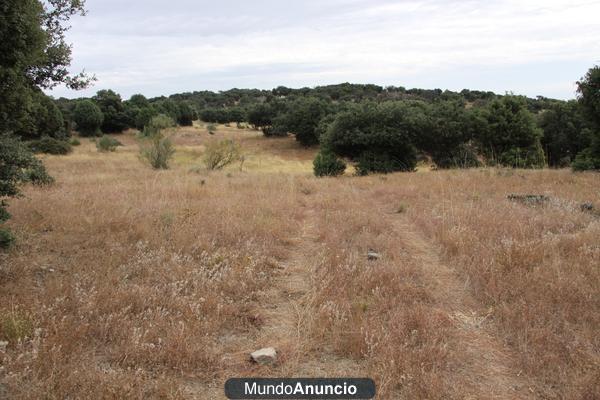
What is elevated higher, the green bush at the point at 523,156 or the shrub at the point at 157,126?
the shrub at the point at 157,126

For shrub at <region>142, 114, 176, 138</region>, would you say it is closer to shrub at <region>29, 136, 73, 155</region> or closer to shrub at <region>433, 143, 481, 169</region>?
shrub at <region>29, 136, 73, 155</region>

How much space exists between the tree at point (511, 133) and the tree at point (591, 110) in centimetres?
836

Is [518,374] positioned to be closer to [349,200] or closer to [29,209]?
[349,200]

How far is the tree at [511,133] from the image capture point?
26656 millimetres

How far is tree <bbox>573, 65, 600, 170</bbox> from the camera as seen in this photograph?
52.0ft

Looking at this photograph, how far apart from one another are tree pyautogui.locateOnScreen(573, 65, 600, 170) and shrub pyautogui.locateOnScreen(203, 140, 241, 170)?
20747 millimetres

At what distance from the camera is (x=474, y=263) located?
19.1ft

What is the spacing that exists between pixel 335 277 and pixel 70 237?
15.9 ft

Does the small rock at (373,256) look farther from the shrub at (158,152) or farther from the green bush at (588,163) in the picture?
the shrub at (158,152)

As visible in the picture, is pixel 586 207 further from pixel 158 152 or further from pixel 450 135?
pixel 158 152

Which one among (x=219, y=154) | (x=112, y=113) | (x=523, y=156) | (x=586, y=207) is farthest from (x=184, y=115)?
(x=586, y=207)

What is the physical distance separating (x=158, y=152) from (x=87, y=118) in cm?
3217

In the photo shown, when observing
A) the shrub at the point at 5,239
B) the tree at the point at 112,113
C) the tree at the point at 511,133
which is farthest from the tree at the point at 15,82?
the tree at the point at 112,113

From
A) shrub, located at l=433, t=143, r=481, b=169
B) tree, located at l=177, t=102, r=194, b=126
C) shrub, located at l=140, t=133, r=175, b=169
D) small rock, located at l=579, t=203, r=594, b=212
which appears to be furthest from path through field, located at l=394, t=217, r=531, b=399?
tree, located at l=177, t=102, r=194, b=126
